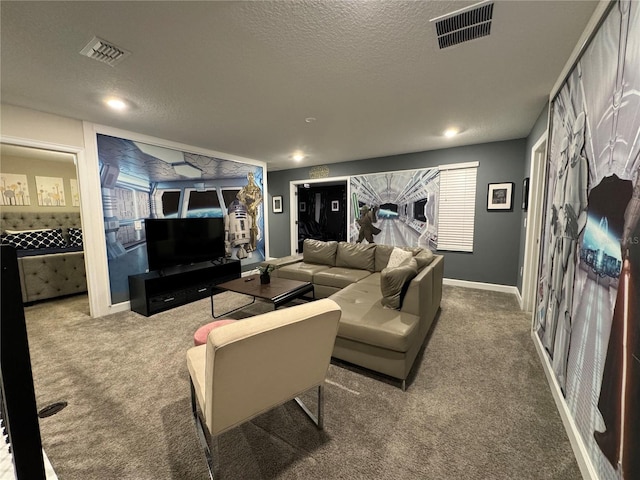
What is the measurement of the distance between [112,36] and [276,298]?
2.41 m

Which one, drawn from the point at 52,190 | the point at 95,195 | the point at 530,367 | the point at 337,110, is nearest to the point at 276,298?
the point at 337,110

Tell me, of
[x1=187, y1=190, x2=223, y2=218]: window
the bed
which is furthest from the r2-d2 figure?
the bed

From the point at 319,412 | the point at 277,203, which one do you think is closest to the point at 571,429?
the point at 319,412

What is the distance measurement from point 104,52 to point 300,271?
3080mm

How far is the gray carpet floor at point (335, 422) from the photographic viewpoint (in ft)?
4.55

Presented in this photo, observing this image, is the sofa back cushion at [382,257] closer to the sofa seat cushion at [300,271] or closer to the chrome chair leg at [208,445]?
the sofa seat cushion at [300,271]

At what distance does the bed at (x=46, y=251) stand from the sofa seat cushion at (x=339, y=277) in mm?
3926

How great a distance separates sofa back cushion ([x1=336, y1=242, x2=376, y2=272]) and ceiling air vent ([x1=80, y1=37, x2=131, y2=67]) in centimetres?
338

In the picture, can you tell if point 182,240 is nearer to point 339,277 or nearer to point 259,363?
point 339,277

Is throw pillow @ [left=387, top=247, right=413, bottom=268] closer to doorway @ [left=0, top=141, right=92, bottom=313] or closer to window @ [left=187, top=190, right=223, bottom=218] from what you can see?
→ window @ [left=187, top=190, right=223, bottom=218]

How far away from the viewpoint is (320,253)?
4.45m

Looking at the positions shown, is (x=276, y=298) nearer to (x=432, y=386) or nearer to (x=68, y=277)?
(x=432, y=386)

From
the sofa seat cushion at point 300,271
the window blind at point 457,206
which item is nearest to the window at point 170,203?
the sofa seat cushion at point 300,271

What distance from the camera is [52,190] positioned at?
510 cm
